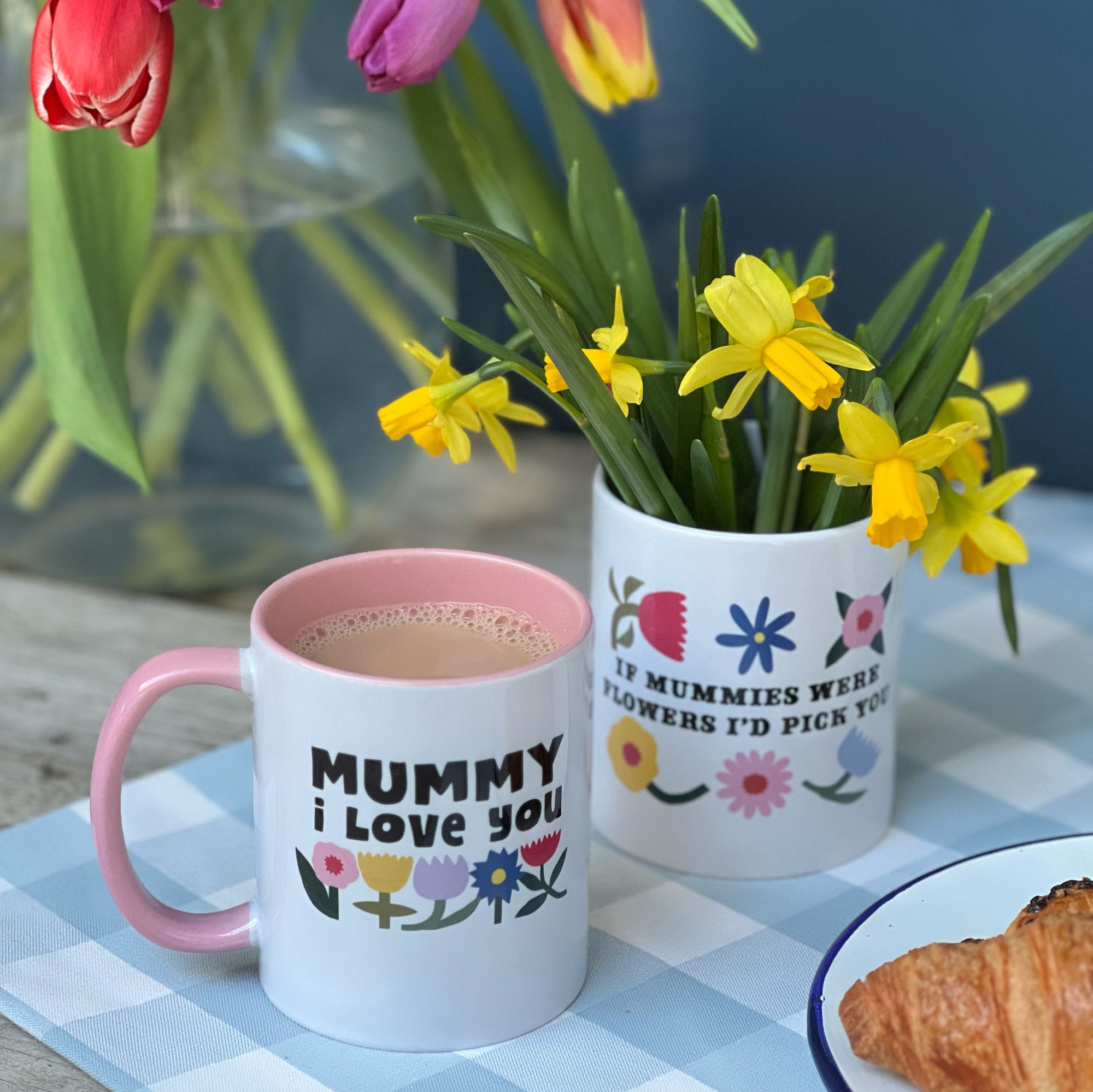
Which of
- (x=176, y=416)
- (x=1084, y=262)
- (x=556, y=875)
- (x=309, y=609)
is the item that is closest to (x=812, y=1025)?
(x=556, y=875)

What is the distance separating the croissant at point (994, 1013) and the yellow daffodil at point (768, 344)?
5.6 inches

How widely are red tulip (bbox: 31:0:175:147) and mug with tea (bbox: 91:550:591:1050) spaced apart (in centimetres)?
15

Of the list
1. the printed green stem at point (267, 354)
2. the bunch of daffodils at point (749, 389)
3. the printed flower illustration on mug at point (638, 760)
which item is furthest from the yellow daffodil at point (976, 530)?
the printed green stem at point (267, 354)

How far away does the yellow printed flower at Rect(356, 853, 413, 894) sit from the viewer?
393 millimetres

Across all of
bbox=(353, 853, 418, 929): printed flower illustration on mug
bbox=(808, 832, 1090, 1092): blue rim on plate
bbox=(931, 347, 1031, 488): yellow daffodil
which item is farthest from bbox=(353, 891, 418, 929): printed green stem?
bbox=(931, 347, 1031, 488): yellow daffodil

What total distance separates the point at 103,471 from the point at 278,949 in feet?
1.21

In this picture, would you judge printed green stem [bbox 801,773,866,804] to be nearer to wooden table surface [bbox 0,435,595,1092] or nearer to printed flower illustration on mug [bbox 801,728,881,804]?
printed flower illustration on mug [bbox 801,728,881,804]

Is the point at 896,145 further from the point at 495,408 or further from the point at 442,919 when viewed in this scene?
the point at 442,919

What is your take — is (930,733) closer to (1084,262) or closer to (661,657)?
(661,657)

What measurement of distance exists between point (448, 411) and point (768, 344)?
102 mm

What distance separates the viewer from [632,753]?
1.64ft

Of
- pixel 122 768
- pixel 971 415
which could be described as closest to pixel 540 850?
pixel 122 768

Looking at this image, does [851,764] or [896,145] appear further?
[896,145]

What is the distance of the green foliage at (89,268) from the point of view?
53 cm
